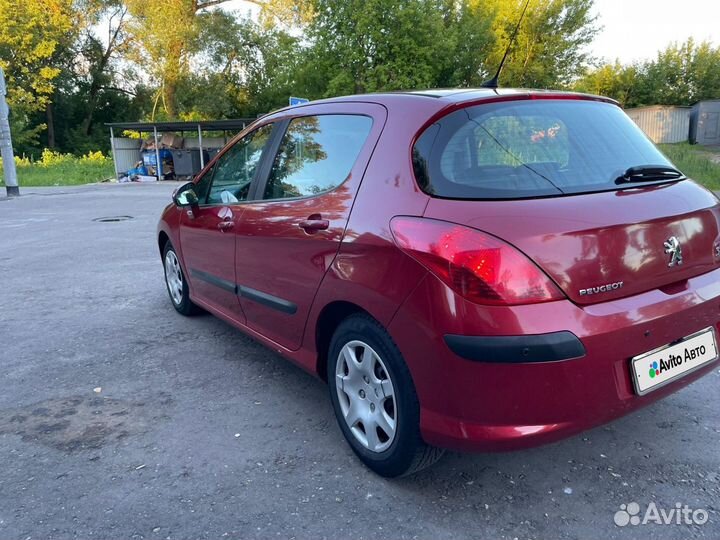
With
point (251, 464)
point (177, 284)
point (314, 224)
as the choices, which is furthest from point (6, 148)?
point (251, 464)

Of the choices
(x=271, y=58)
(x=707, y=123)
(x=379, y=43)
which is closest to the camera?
(x=379, y=43)

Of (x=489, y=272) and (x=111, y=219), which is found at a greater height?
(x=489, y=272)

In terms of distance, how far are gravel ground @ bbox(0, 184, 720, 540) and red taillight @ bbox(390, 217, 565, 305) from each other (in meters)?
0.94

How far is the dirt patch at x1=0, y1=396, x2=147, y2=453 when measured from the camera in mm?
2955

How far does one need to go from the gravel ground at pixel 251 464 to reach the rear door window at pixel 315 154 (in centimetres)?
125

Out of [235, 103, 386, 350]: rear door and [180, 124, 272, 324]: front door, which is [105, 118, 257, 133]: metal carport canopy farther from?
[235, 103, 386, 350]: rear door

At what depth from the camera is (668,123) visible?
32625mm

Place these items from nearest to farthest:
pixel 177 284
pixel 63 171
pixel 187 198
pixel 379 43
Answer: pixel 187 198
pixel 177 284
pixel 379 43
pixel 63 171

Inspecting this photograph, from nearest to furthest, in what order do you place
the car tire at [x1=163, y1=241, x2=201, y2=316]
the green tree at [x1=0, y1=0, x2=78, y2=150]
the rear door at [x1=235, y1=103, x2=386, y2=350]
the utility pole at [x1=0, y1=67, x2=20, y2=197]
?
1. the rear door at [x1=235, y1=103, x2=386, y2=350]
2. the car tire at [x1=163, y1=241, x2=201, y2=316]
3. the utility pole at [x1=0, y1=67, x2=20, y2=197]
4. the green tree at [x1=0, y1=0, x2=78, y2=150]

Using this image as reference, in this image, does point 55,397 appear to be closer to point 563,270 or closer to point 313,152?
point 313,152

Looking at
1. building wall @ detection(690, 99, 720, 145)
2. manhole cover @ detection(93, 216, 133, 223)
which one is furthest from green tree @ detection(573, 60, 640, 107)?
manhole cover @ detection(93, 216, 133, 223)

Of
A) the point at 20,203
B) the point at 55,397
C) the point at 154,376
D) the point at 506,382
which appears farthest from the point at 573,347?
the point at 20,203

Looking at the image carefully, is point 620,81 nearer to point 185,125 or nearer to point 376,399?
point 185,125

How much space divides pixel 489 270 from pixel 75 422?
248 cm
